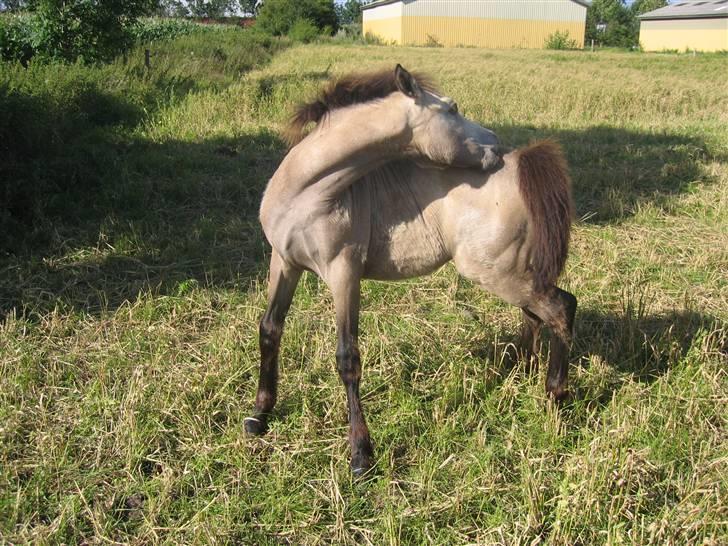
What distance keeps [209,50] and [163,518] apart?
75.9 feet

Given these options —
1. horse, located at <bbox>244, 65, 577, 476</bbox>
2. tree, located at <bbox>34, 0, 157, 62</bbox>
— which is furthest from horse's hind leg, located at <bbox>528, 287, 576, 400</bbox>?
tree, located at <bbox>34, 0, 157, 62</bbox>

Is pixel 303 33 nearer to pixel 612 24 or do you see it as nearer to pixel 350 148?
pixel 612 24

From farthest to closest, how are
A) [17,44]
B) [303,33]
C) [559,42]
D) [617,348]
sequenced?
[559,42] → [303,33] → [17,44] → [617,348]

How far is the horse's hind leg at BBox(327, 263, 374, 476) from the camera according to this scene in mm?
3189

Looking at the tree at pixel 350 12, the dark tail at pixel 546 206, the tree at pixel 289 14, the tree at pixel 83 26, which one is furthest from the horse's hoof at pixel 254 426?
the tree at pixel 350 12

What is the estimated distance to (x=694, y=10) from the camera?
4838 cm

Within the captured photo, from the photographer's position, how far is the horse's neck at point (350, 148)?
3020mm

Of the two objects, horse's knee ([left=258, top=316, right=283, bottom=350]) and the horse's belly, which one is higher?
the horse's belly

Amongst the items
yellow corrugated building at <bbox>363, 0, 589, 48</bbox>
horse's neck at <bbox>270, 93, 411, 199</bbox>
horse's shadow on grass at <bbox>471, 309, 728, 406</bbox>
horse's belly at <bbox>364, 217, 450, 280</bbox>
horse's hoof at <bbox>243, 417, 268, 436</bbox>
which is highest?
yellow corrugated building at <bbox>363, 0, 589, 48</bbox>

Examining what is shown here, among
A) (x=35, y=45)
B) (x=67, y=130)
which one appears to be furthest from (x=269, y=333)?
(x=35, y=45)

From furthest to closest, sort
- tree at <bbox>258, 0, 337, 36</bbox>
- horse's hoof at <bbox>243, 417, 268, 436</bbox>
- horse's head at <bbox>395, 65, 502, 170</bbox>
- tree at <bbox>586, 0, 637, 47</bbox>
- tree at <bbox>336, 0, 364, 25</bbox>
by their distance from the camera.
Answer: tree at <bbox>336, 0, 364, 25</bbox> → tree at <bbox>586, 0, 637, 47</bbox> → tree at <bbox>258, 0, 337, 36</bbox> → horse's hoof at <bbox>243, 417, 268, 436</bbox> → horse's head at <bbox>395, 65, 502, 170</bbox>

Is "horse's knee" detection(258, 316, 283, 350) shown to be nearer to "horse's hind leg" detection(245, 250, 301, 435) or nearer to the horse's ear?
"horse's hind leg" detection(245, 250, 301, 435)

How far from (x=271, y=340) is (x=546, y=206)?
1739 millimetres

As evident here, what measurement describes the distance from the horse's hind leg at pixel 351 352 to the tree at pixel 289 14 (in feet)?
174
